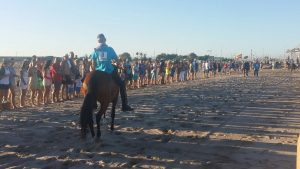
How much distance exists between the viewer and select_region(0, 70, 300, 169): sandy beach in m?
7.67

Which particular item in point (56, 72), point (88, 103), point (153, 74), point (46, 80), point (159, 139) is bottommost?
point (159, 139)

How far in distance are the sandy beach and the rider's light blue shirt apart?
1549 millimetres

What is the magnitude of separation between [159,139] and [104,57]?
2210 mm

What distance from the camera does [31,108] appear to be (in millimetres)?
15516

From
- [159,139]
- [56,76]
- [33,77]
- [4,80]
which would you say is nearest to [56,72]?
[56,76]

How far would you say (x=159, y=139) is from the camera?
31.4 feet

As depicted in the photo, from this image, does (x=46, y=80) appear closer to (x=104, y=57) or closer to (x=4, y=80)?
(x=4, y=80)

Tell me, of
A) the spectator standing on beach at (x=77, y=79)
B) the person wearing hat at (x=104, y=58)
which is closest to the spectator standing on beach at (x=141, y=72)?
the spectator standing on beach at (x=77, y=79)

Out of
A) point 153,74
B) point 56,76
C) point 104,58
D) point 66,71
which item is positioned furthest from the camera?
point 153,74

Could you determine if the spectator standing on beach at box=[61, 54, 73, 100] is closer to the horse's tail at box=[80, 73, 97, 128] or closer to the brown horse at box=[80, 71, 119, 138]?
the brown horse at box=[80, 71, 119, 138]

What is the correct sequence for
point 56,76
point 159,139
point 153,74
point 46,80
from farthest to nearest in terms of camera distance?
point 153,74 → point 56,76 → point 46,80 → point 159,139

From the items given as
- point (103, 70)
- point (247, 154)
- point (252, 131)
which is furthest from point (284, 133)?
point (103, 70)

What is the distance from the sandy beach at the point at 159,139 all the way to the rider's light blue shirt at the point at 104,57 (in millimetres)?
1549

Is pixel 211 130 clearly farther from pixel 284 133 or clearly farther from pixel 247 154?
pixel 247 154
